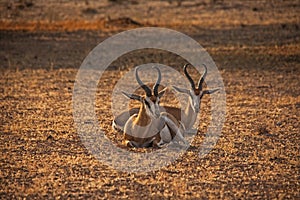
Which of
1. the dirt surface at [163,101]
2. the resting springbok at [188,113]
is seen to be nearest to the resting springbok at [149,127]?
the dirt surface at [163,101]

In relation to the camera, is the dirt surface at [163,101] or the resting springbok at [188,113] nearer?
the dirt surface at [163,101]

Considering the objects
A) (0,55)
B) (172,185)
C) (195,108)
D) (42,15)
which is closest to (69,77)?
(0,55)

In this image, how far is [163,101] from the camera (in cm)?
1369

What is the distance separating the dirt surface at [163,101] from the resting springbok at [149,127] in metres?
0.45

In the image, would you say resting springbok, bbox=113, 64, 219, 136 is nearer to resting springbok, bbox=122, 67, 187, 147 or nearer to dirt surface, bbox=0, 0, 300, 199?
dirt surface, bbox=0, 0, 300, 199

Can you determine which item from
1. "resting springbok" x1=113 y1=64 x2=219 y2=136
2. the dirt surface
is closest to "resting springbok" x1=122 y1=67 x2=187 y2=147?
the dirt surface

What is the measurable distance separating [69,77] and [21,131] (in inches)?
250

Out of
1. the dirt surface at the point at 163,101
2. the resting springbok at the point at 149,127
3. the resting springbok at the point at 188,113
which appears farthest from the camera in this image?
the resting springbok at the point at 188,113

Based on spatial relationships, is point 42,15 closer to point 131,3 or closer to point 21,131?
point 131,3

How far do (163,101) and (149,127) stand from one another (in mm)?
4068

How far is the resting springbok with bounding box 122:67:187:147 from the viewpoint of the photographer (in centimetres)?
939

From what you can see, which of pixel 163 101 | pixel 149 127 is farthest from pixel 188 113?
pixel 163 101

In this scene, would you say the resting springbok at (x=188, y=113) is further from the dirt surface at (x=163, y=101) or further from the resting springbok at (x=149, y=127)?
the resting springbok at (x=149, y=127)

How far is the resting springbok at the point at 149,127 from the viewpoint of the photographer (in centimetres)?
939
